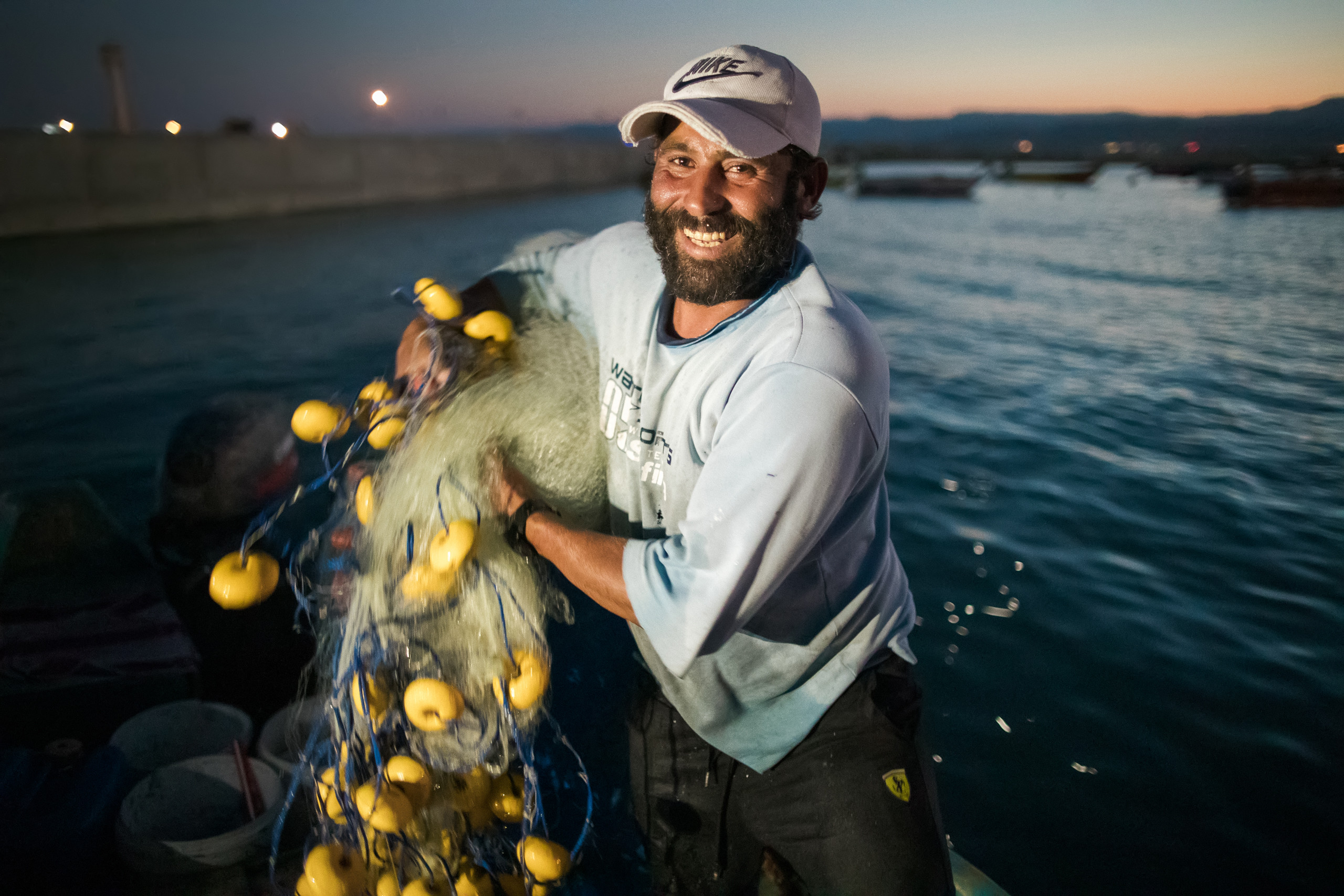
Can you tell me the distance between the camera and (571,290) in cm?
267

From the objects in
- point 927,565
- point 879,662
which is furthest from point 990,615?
point 879,662

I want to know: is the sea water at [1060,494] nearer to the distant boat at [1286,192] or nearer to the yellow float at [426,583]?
the yellow float at [426,583]

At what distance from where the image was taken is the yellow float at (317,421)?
2.18 m

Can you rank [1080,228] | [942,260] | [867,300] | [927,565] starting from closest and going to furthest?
[927,565] → [867,300] → [942,260] → [1080,228]

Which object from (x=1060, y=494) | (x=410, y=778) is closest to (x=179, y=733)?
(x=410, y=778)

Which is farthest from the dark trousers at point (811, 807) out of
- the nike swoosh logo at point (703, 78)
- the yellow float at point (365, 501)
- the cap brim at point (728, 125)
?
the nike swoosh logo at point (703, 78)

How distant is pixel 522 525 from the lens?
6.27 feet

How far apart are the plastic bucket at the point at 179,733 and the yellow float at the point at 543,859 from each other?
154cm

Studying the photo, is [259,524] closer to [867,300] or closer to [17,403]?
[17,403]

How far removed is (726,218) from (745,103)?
291 mm

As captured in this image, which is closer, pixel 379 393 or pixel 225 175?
pixel 379 393

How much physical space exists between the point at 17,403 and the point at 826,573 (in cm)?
1164

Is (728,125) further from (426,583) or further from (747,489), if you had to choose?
(426,583)

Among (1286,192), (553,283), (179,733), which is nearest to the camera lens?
(553,283)
